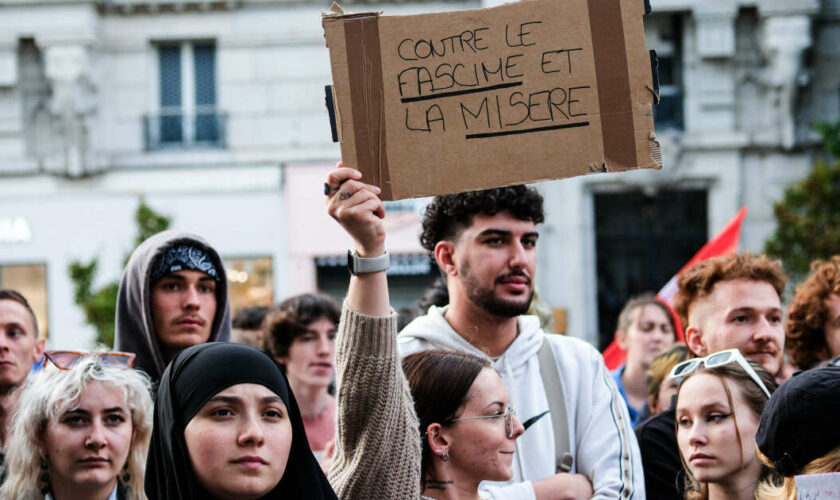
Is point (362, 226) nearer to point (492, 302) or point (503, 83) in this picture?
point (503, 83)

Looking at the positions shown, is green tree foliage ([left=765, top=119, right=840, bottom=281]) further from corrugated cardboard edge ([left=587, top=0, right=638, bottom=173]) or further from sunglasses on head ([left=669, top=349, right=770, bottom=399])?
corrugated cardboard edge ([left=587, top=0, right=638, bottom=173])

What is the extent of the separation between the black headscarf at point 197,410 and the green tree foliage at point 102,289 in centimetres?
1218

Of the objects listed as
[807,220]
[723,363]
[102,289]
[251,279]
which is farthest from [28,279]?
[723,363]

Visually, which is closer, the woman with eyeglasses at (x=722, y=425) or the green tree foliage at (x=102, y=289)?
the woman with eyeglasses at (x=722, y=425)

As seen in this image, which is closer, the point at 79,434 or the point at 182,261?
the point at 79,434

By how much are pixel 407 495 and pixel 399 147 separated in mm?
1005

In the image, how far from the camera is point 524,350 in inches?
150

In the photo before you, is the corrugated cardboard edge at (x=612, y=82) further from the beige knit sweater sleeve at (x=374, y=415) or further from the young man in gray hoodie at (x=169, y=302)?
the young man in gray hoodie at (x=169, y=302)

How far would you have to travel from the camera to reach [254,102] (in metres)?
17.7

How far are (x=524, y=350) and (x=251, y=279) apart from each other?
14085mm

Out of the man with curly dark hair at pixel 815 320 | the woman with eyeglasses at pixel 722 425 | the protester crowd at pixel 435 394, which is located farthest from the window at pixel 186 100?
the woman with eyeglasses at pixel 722 425

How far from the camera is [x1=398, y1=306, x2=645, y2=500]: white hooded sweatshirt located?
11.6 ft

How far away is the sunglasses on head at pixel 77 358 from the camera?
12.5 feet

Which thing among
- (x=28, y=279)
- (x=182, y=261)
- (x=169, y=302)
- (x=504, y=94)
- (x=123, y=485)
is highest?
(x=28, y=279)
